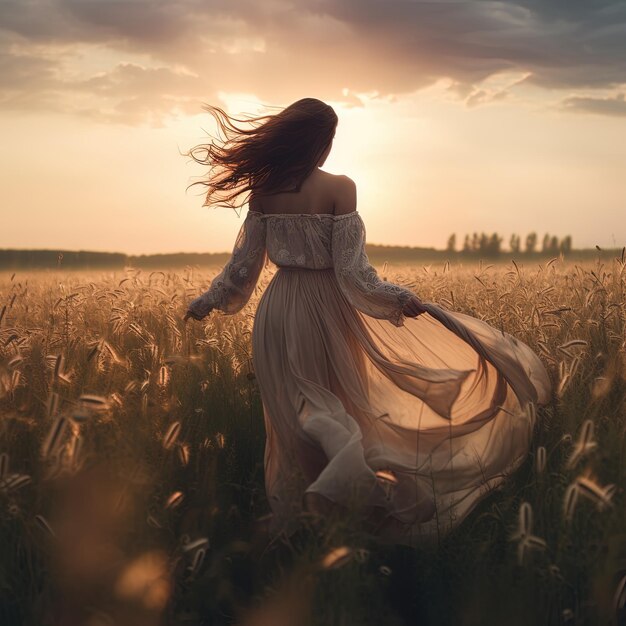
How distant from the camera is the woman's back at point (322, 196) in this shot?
144 inches

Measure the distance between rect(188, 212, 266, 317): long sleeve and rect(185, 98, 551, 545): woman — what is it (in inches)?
0.5

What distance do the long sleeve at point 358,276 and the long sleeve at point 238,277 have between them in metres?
0.48

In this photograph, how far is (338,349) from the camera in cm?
368

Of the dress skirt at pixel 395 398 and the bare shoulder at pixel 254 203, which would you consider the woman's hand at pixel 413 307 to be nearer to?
the dress skirt at pixel 395 398

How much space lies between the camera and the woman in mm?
3537

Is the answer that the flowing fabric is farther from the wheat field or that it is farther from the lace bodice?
the wheat field

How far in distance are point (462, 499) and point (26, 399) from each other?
2.39 m

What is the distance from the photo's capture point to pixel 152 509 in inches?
120

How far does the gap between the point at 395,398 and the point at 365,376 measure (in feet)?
0.63

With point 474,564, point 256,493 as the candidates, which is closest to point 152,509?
point 256,493

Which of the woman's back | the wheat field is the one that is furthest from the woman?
the wheat field

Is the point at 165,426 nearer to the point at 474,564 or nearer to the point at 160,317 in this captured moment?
the point at 474,564

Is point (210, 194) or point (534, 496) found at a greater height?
point (210, 194)

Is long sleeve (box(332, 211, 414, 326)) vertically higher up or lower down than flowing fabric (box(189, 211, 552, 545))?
higher up
